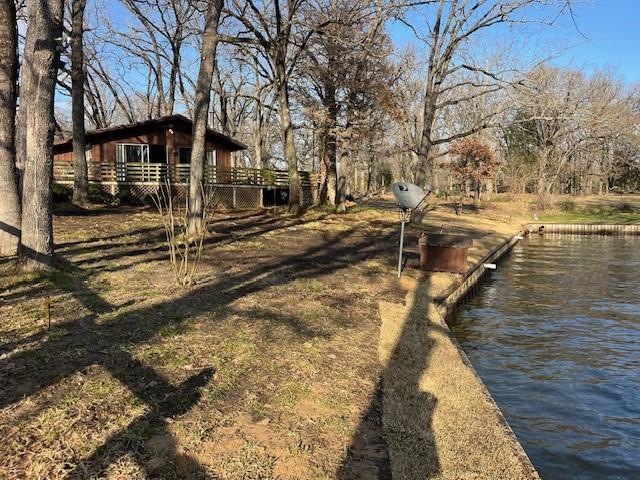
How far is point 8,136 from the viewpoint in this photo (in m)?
8.45

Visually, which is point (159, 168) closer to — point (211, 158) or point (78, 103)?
point (78, 103)

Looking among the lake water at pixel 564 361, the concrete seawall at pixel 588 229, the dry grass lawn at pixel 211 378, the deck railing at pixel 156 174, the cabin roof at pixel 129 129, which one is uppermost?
the cabin roof at pixel 129 129

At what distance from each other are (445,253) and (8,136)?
863 cm

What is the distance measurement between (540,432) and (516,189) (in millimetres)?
34778

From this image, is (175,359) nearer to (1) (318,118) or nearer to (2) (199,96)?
(2) (199,96)

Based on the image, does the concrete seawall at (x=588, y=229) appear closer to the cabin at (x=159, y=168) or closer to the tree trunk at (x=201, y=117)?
the cabin at (x=159, y=168)

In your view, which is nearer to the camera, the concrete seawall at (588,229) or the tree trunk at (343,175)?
the tree trunk at (343,175)

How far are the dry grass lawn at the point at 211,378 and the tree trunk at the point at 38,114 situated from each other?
2.60ft

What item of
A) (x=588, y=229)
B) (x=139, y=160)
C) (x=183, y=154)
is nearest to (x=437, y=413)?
(x=139, y=160)

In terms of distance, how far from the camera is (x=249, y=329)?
5961 mm

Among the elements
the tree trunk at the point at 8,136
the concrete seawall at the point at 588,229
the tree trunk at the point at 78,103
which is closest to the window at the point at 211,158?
the tree trunk at the point at 78,103

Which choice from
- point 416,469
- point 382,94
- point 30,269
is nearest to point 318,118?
point 382,94

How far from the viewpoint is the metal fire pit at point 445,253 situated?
1145 centimetres

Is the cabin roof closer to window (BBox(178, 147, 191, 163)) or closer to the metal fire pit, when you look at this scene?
window (BBox(178, 147, 191, 163))
